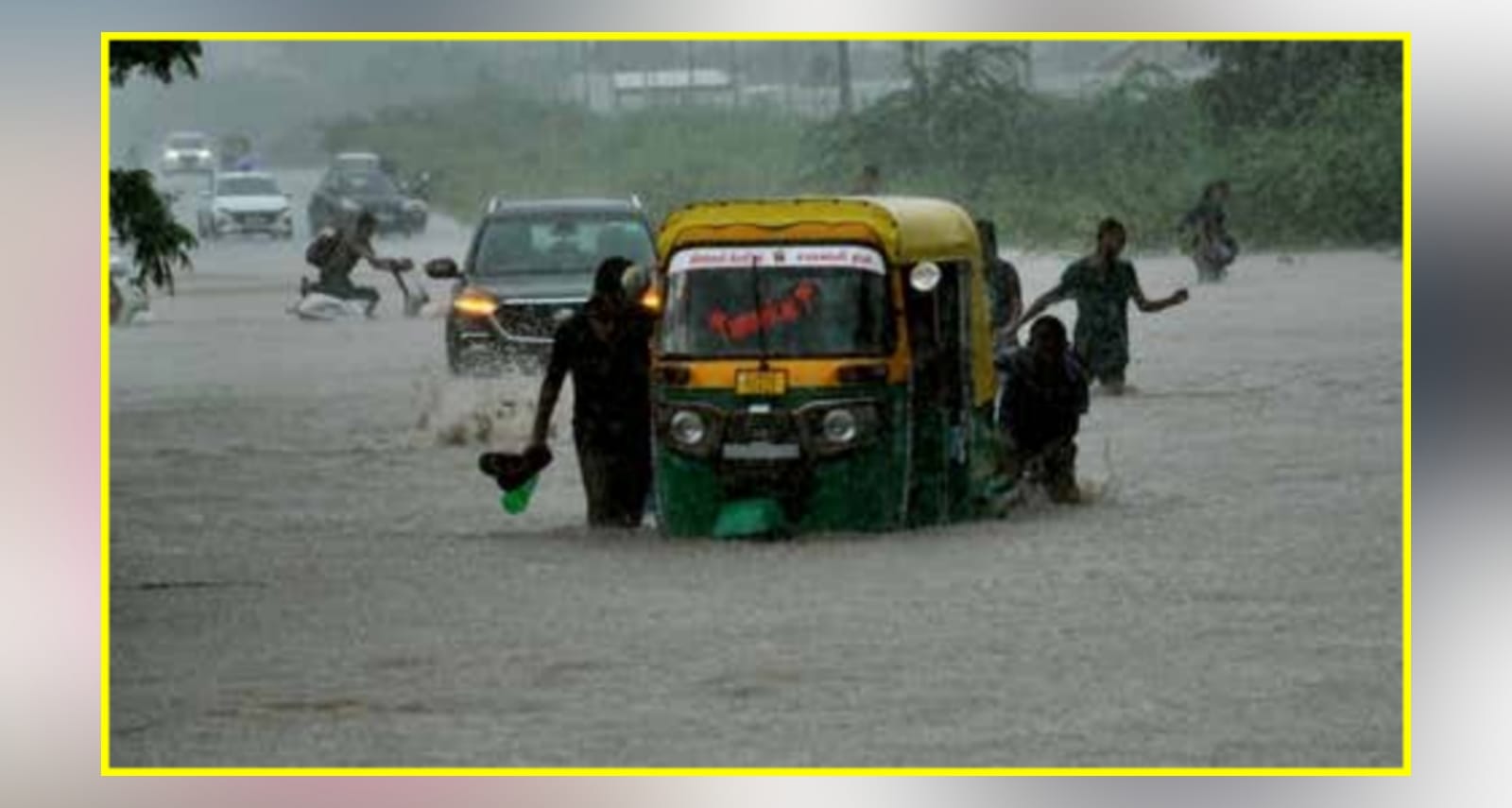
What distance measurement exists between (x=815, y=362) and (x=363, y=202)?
1.17m

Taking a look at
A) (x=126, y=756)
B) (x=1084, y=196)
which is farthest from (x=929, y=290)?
(x=126, y=756)

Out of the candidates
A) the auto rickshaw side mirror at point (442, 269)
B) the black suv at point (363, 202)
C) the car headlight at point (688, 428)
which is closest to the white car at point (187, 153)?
the black suv at point (363, 202)

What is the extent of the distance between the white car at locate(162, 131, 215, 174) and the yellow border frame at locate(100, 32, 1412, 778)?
0.17 m

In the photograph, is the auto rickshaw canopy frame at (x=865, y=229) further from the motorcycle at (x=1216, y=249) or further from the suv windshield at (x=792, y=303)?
the motorcycle at (x=1216, y=249)

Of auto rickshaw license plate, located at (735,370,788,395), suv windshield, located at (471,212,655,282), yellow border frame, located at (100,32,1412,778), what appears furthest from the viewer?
suv windshield, located at (471,212,655,282)

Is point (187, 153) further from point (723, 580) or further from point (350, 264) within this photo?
point (723, 580)

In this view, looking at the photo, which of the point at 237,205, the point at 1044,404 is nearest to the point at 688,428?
the point at 1044,404

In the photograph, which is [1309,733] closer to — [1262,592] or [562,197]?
[1262,592]

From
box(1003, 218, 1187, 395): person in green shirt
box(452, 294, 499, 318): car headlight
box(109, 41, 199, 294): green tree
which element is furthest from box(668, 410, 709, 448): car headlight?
box(109, 41, 199, 294): green tree

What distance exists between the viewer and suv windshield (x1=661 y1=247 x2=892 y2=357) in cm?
2117

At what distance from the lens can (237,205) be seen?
69.7 feet

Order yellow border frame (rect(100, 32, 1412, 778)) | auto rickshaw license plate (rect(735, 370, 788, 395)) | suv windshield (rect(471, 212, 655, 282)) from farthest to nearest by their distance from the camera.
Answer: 1. suv windshield (rect(471, 212, 655, 282))
2. auto rickshaw license plate (rect(735, 370, 788, 395))
3. yellow border frame (rect(100, 32, 1412, 778))

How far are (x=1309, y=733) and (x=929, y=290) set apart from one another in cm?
137

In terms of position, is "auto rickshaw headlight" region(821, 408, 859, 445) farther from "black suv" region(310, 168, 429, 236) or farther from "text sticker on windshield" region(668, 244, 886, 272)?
"black suv" region(310, 168, 429, 236)
